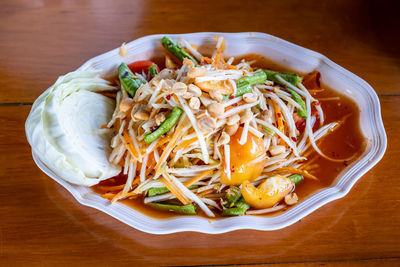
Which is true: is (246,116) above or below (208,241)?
above

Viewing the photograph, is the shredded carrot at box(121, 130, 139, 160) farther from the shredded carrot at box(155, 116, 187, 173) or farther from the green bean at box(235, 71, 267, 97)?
the green bean at box(235, 71, 267, 97)

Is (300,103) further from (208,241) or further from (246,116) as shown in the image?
(208,241)

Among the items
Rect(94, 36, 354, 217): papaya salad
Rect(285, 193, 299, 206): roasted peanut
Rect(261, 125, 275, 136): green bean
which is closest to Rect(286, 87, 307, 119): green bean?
Rect(94, 36, 354, 217): papaya salad

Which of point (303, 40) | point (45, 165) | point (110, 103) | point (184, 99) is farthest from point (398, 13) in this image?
point (45, 165)

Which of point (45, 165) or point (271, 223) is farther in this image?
point (45, 165)

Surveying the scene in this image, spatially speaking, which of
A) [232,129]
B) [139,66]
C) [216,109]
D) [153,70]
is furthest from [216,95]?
[139,66]

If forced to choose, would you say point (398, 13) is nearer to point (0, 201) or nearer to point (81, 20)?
point (81, 20)
